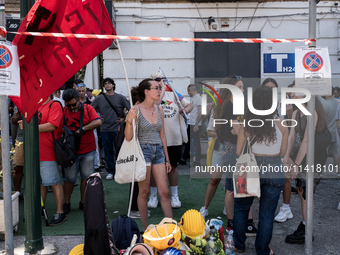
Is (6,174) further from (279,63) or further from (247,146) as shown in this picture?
(279,63)

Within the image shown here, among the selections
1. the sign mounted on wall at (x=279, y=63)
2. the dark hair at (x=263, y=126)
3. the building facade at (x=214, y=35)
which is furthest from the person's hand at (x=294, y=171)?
the sign mounted on wall at (x=279, y=63)

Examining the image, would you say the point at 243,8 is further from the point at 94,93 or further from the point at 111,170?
the point at 111,170

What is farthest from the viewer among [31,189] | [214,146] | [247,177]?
[214,146]

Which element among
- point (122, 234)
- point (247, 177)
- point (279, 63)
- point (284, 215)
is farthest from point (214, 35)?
point (122, 234)

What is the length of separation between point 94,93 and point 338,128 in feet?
18.6

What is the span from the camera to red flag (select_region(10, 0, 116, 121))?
282cm

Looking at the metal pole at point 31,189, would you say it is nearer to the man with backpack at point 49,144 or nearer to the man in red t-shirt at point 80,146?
the man with backpack at point 49,144

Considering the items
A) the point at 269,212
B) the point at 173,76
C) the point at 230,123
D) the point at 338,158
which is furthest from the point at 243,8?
the point at 269,212

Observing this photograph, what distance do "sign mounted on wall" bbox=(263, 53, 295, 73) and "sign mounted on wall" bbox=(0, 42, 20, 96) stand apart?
8909mm

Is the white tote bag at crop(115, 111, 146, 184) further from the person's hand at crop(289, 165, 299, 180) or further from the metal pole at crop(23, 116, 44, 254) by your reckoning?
the person's hand at crop(289, 165, 299, 180)

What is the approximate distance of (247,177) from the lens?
332 centimetres

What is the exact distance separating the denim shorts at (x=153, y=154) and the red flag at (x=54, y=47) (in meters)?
1.37

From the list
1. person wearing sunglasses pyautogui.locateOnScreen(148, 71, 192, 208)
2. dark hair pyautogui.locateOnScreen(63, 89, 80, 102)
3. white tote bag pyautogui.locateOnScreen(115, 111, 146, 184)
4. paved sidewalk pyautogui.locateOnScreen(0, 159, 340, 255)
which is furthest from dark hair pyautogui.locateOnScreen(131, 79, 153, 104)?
paved sidewalk pyautogui.locateOnScreen(0, 159, 340, 255)

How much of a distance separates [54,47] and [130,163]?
146cm
